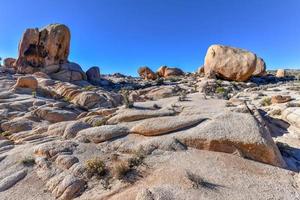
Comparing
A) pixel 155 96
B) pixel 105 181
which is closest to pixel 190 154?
pixel 105 181

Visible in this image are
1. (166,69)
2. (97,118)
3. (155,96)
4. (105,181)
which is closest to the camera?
(105,181)

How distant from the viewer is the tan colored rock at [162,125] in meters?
10.5

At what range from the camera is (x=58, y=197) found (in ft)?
24.1

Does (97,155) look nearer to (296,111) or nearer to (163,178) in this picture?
(163,178)

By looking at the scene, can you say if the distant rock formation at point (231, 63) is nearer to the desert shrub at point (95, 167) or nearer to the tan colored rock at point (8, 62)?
the desert shrub at point (95, 167)

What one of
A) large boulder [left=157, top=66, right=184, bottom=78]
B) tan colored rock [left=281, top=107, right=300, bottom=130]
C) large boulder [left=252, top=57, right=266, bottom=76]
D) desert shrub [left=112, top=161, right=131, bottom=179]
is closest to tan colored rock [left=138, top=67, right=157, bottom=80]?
large boulder [left=157, top=66, right=184, bottom=78]

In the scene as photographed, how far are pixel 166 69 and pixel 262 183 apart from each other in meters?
43.2

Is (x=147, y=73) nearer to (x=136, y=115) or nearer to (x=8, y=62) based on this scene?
(x=8, y=62)

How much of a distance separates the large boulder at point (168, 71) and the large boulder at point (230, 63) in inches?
417

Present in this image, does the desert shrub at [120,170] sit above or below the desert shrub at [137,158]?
below

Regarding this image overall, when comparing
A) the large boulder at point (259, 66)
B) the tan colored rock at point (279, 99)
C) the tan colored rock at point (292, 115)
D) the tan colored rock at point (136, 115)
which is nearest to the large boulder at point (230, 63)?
the large boulder at point (259, 66)

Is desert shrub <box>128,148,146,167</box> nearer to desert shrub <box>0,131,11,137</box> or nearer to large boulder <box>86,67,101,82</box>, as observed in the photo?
desert shrub <box>0,131,11,137</box>

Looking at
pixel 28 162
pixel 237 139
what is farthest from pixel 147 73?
pixel 28 162

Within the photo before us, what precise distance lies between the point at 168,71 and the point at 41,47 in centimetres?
2348
